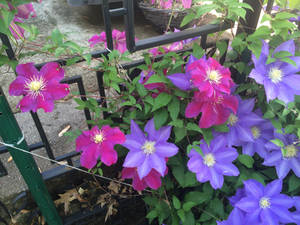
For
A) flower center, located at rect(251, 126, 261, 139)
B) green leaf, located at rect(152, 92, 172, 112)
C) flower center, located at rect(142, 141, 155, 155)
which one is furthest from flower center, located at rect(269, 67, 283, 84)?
flower center, located at rect(142, 141, 155, 155)

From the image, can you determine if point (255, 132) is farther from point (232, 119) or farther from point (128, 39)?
point (128, 39)

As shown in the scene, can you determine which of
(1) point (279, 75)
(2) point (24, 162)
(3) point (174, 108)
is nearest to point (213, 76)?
(3) point (174, 108)

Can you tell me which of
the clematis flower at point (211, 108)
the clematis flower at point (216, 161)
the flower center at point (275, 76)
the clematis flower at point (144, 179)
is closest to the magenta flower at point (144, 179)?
the clematis flower at point (144, 179)

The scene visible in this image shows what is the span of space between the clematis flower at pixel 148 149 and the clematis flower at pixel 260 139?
308 millimetres

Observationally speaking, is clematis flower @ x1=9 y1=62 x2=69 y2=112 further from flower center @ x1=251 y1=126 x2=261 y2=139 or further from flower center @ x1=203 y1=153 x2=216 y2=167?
flower center @ x1=251 y1=126 x2=261 y2=139

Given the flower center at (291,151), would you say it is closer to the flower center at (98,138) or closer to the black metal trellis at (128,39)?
the black metal trellis at (128,39)

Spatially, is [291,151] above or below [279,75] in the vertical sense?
below

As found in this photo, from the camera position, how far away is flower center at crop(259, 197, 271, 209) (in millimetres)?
909

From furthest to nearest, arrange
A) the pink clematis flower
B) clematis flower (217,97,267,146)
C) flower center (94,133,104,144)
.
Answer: clematis flower (217,97,267,146) → flower center (94,133,104,144) → the pink clematis flower

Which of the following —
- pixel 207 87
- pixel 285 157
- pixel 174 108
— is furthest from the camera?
pixel 285 157

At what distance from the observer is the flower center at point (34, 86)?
76 centimetres

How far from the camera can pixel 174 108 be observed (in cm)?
82

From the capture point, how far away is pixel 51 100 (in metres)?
0.76

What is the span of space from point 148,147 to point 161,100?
0.54ft
